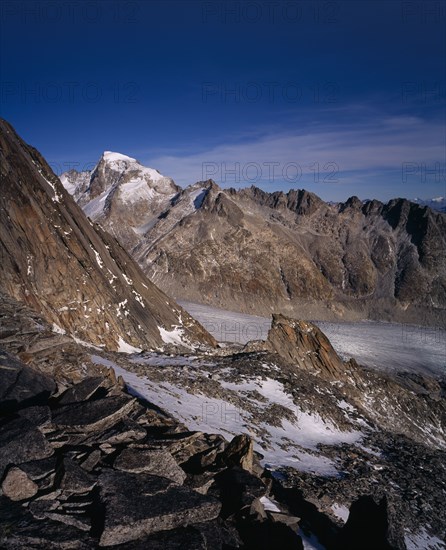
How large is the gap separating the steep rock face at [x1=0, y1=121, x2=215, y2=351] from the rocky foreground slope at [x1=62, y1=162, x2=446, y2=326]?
3798 inches

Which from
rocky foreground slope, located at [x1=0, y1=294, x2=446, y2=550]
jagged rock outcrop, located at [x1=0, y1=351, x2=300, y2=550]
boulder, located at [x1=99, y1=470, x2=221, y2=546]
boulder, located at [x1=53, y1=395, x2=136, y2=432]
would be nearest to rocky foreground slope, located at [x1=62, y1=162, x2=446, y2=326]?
rocky foreground slope, located at [x1=0, y1=294, x2=446, y2=550]

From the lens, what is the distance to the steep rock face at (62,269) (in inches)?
1297

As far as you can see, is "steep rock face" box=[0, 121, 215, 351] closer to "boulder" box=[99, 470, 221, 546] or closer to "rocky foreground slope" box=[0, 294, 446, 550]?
"rocky foreground slope" box=[0, 294, 446, 550]

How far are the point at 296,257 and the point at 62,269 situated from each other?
5118 inches

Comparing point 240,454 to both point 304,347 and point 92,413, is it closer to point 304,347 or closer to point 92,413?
point 92,413

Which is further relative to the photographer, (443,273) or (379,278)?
(379,278)

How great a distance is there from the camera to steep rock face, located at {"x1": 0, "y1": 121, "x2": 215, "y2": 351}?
108 feet

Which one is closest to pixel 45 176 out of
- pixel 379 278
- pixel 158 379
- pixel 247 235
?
pixel 158 379

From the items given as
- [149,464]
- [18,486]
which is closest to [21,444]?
[18,486]

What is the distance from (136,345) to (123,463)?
3073 centimetres

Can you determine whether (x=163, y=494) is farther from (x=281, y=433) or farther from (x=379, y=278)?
(x=379, y=278)

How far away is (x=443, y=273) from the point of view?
160375 millimetres

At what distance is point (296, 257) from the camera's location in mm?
159000

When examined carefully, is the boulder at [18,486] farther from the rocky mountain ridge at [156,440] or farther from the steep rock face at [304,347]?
the steep rock face at [304,347]
